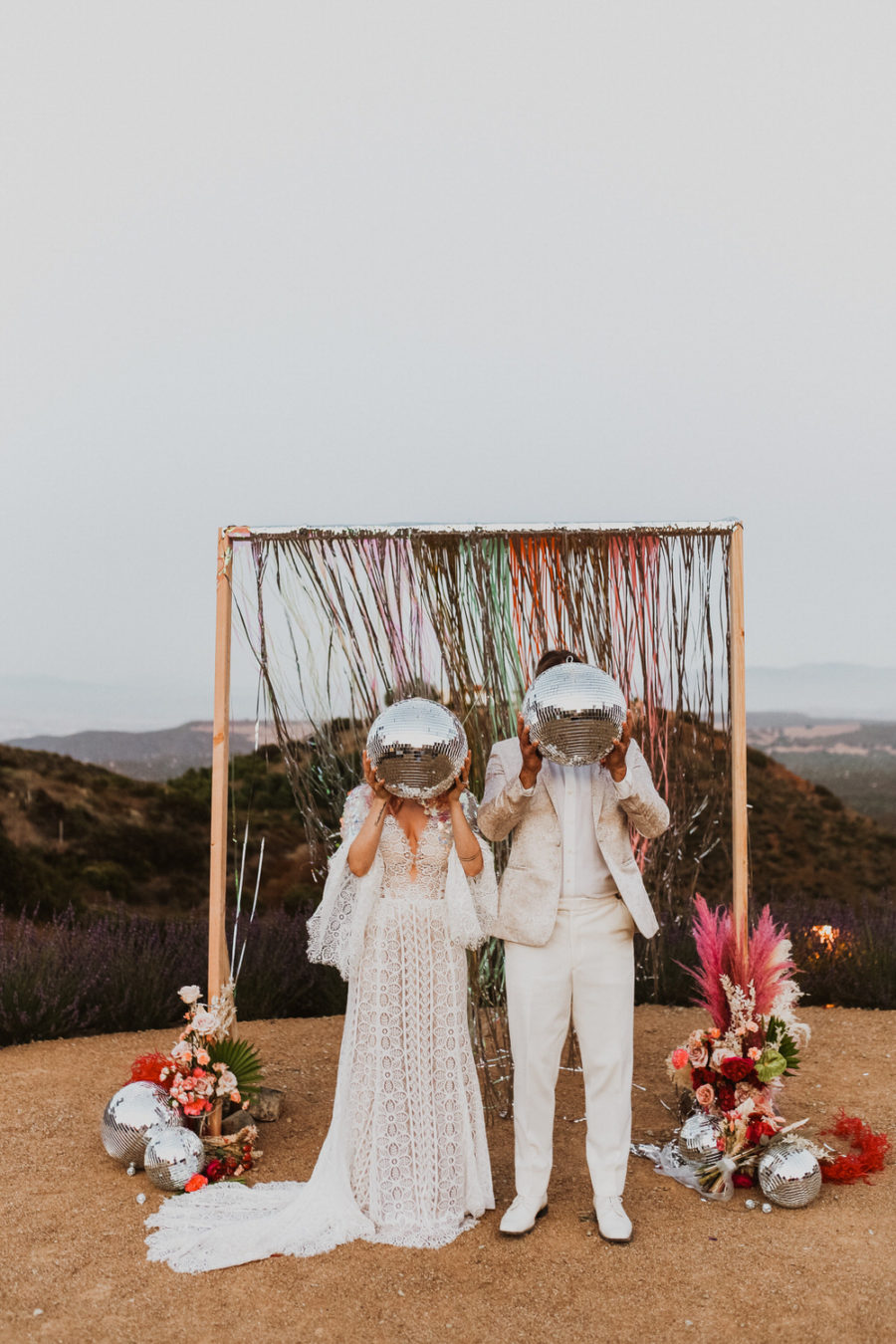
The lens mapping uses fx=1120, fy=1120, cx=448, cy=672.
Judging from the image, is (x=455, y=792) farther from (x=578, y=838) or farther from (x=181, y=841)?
(x=181, y=841)

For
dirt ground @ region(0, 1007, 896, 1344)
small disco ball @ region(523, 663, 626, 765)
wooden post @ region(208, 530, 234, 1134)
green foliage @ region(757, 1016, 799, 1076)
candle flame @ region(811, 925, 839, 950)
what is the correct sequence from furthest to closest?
candle flame @ region(811, 925, 839, 950), wooden post @ region(208, 530, 234, 1134), green foliage @ region(757, 1016, 799, 1076), small disco ball @ region(523, 663, 626, 765), dirt ground @ region(0, 1007, 896, 1344)

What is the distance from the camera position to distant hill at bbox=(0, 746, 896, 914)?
1010cm

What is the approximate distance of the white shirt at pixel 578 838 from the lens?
3.53m

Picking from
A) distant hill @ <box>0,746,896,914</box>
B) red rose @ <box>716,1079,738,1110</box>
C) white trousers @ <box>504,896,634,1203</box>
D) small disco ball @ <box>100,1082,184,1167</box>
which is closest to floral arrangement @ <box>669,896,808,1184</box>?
red rose @ <box>716,1079,738,1110</box>

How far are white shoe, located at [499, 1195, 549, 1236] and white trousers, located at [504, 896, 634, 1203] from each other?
1.1 inches

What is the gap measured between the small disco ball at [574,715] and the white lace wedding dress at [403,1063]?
48 cm

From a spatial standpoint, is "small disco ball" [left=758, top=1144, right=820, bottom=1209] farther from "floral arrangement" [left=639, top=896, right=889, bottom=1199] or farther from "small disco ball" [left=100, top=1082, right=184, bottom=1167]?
"small disco ball" [left=100, top=1082, right=184, bottom=1167]

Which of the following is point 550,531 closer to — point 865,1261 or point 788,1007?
point 788,1007

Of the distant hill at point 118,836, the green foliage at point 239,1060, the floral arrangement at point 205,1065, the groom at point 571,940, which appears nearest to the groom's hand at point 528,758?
the groom at point 571,940

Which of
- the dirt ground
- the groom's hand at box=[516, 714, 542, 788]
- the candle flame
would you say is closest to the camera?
the dirt ground

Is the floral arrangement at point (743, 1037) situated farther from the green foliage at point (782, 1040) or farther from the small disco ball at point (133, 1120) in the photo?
the small disco ball at point (133, 1120)

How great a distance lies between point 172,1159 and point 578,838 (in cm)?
188

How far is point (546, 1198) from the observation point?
3.78 m

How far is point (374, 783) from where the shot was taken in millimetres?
3463
